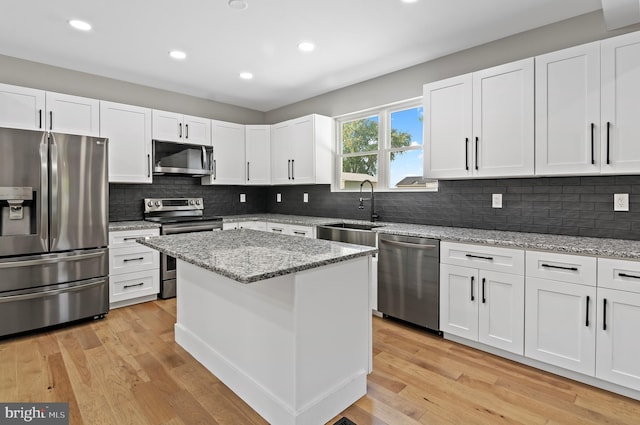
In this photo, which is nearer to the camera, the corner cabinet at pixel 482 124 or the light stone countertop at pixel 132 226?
the corner cabinet at pixel 482 124

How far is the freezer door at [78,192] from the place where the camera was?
118 inches

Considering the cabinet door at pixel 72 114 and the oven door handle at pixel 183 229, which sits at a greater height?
the cabinet door at pixel 72 114

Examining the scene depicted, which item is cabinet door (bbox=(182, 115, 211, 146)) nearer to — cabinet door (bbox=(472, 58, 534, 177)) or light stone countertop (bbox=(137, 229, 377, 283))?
light stone countertop (bbox=(137, 229, 377, 283))

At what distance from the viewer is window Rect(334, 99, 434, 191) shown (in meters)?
3.74

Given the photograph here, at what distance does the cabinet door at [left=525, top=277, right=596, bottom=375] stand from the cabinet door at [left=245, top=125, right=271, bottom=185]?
3.65 m

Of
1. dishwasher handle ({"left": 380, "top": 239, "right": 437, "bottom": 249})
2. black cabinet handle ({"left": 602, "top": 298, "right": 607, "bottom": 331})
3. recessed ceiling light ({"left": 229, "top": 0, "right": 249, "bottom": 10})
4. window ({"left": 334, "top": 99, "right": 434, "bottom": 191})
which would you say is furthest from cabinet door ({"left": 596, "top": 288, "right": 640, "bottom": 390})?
recessed ceiling light ({"left": 229, "top": 0, "right": 249, "bottom": 10})

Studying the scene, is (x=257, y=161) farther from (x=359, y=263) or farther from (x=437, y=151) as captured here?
(x=359, y=263)

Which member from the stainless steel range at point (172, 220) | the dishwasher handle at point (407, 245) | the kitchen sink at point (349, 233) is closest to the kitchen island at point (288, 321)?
the dishwasher handle at point (407, 245)

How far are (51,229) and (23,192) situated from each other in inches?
14.6

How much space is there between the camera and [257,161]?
16.4 ft

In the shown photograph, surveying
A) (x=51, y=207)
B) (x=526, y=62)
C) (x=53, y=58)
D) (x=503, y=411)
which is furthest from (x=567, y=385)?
(x=53, y=58)

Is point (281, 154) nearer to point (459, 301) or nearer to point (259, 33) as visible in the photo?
point (259, 33)

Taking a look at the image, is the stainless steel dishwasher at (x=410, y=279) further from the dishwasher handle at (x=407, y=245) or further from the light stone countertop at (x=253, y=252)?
the light stone countertop at (x=253, y=252)

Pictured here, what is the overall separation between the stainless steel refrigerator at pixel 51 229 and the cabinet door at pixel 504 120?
11.2 feet
